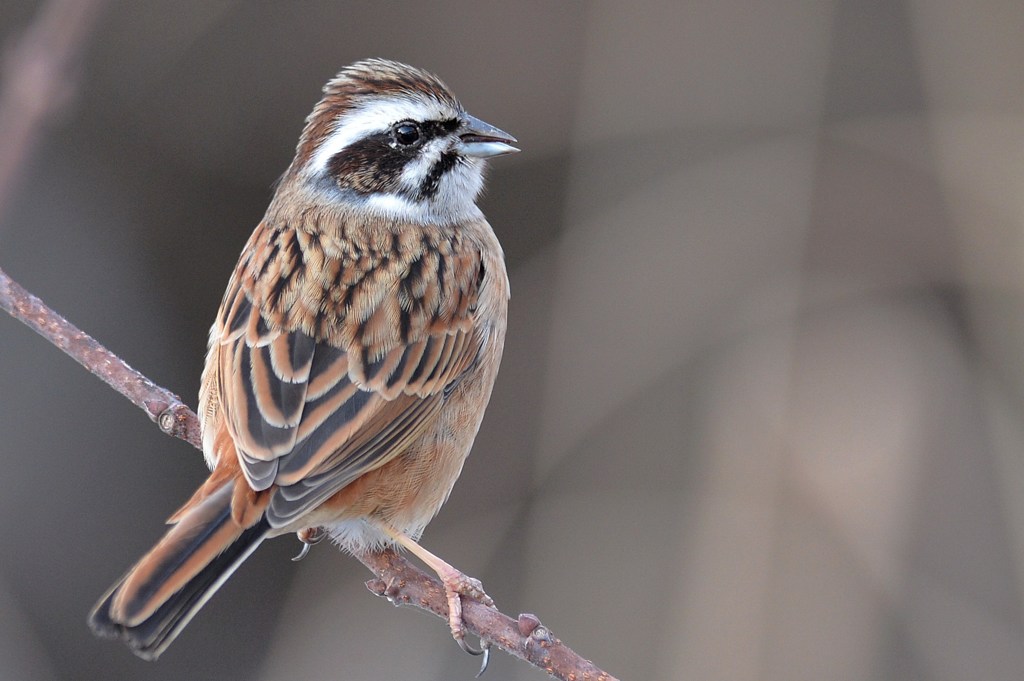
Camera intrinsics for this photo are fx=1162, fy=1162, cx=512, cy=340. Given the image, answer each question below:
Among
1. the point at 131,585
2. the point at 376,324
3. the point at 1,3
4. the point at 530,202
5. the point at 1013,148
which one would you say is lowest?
the point at 131,585

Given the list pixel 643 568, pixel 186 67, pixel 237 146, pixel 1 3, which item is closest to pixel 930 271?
pixel 643 568

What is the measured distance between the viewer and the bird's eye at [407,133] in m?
4.17

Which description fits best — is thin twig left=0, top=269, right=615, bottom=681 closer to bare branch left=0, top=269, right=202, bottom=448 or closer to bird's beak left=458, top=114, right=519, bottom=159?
bare branch left=0, top=269, right=202, bottom=448

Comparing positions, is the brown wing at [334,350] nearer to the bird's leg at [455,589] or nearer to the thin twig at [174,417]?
the thin twig at [174,417]

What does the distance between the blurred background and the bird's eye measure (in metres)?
1.37

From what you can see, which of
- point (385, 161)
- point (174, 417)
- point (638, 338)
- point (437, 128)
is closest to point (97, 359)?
point (174, 417)

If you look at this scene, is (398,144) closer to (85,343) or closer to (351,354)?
(351,354)

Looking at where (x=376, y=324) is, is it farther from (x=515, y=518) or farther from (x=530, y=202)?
(x=530, y=202)

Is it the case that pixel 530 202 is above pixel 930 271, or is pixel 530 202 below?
below

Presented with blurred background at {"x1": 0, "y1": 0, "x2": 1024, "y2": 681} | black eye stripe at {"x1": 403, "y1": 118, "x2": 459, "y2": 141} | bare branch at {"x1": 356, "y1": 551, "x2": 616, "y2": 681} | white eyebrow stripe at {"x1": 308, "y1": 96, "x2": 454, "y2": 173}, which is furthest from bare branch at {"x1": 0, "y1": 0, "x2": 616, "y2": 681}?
blurred background at {"x1": 0, "y1": 0, "x2": 1024, "y2": 681}

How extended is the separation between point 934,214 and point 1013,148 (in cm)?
69

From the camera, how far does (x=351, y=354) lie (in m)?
3.62

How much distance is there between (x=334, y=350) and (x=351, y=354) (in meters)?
0.05

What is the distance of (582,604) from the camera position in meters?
5.27
